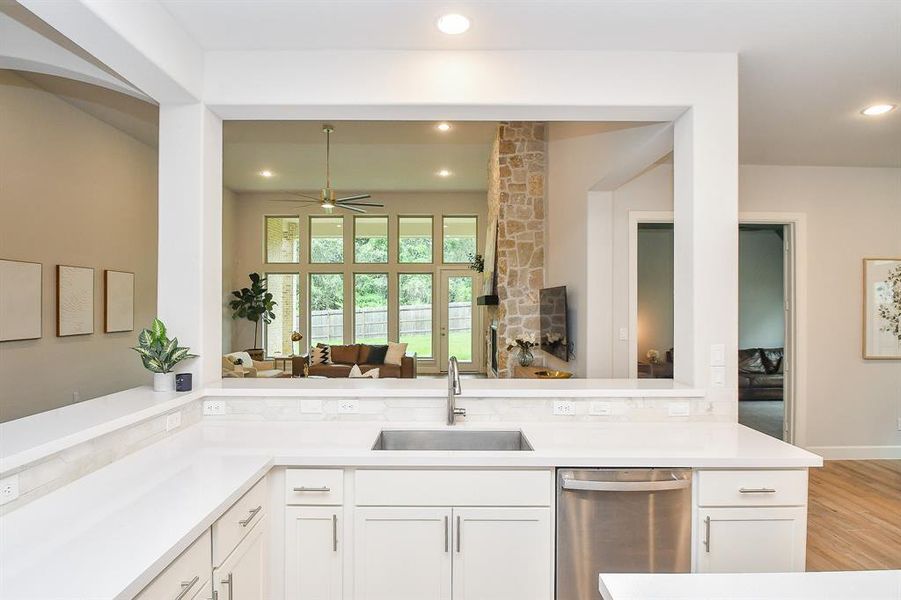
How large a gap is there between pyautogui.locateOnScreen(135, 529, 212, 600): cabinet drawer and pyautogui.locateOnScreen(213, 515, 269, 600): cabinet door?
9 centimetres

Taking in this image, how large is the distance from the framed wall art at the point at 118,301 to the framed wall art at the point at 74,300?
0.67 feet

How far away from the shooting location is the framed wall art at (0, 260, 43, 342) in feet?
12.6

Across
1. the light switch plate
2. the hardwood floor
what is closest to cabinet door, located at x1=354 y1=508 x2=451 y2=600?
the light switch plate

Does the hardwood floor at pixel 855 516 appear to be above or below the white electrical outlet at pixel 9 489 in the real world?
below

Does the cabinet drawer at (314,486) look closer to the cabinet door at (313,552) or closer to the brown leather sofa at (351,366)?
the cabinet door at (313,552)

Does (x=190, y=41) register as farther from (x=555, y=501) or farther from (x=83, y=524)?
(x=555, y=501)

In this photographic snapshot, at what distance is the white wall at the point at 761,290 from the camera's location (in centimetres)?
816

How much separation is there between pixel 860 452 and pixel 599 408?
12.6ft

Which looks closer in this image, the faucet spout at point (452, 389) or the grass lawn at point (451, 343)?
the faucet spout at point (452, 389)

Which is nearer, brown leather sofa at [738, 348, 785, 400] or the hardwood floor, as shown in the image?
the hardwood floor

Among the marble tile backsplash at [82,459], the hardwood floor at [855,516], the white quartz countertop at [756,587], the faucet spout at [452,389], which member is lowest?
the hardwood floor at [855,516]

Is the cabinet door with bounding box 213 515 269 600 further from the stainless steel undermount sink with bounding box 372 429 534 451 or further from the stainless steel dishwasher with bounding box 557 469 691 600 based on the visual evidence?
the stainless steel dishwasher with bounding box 557 469 691 600

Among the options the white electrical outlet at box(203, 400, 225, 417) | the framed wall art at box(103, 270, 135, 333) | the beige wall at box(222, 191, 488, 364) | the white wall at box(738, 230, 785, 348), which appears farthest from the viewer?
the beige wall at box(222, 191, 488, 364)

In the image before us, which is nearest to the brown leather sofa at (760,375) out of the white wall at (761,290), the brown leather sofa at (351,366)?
the white wall at (761,290)
